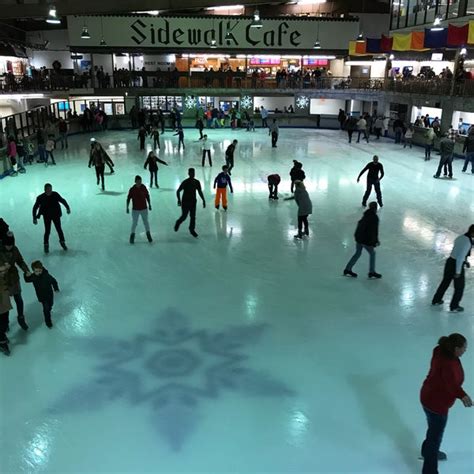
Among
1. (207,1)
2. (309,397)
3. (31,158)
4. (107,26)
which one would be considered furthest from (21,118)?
(309,397)

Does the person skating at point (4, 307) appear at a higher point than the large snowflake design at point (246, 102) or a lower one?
lower

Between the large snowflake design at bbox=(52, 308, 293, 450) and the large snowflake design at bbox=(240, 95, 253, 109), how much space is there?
2917cm

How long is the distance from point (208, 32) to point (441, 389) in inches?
1299

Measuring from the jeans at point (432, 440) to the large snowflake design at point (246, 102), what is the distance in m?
31.8

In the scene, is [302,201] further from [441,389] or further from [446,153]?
[446,153]

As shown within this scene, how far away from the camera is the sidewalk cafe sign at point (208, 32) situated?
31.9 metres

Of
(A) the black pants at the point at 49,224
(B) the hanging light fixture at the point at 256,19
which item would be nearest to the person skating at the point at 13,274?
(A) the black pants at the point at 49,224

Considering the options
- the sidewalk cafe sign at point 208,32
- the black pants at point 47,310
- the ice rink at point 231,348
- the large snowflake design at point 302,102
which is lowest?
the ice rink at point 231,348

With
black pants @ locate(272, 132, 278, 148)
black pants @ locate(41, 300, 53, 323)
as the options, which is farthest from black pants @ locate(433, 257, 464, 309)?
black pants @ locate(272, 132, 278, 148)

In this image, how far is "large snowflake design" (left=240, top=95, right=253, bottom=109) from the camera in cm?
3384

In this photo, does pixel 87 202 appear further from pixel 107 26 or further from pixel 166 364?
pixel 107 26

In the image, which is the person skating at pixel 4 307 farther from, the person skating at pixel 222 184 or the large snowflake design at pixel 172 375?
the person skating at pixel 222 184

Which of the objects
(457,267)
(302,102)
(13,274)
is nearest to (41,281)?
(13,274)

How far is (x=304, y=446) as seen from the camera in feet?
14.6
